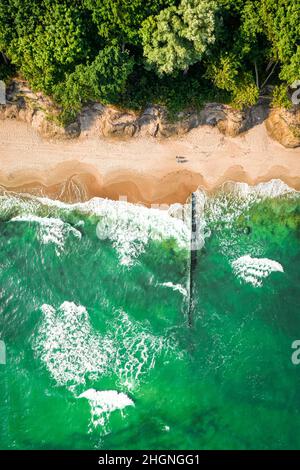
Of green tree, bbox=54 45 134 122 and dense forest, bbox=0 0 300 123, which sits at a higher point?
dense forest, bbox=0 0 300 123

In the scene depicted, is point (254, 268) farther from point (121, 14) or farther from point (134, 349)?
point (121, 14)

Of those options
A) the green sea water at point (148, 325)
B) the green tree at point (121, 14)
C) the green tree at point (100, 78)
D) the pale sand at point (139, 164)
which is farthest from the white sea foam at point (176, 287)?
the green tree at point (121, 14)

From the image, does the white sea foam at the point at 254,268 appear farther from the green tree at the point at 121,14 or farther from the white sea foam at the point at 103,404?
the green tree at the point at 121,14

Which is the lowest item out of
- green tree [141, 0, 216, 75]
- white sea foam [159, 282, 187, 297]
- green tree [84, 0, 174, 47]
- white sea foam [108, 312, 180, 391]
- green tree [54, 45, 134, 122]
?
white sea foam [108, 312, 180, 391]

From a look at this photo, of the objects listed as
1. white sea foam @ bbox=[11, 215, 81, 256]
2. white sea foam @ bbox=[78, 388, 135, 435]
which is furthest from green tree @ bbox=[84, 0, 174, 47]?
white sea foam @ bbox=[78, 388, 135, 435]

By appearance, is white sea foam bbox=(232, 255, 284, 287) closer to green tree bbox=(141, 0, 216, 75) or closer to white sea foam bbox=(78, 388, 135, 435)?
white sea foam bbox=(78, 388, 135, 435)

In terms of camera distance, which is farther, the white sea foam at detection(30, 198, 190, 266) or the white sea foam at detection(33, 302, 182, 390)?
the white sea foam at detection(30, 198, 190, 266)
